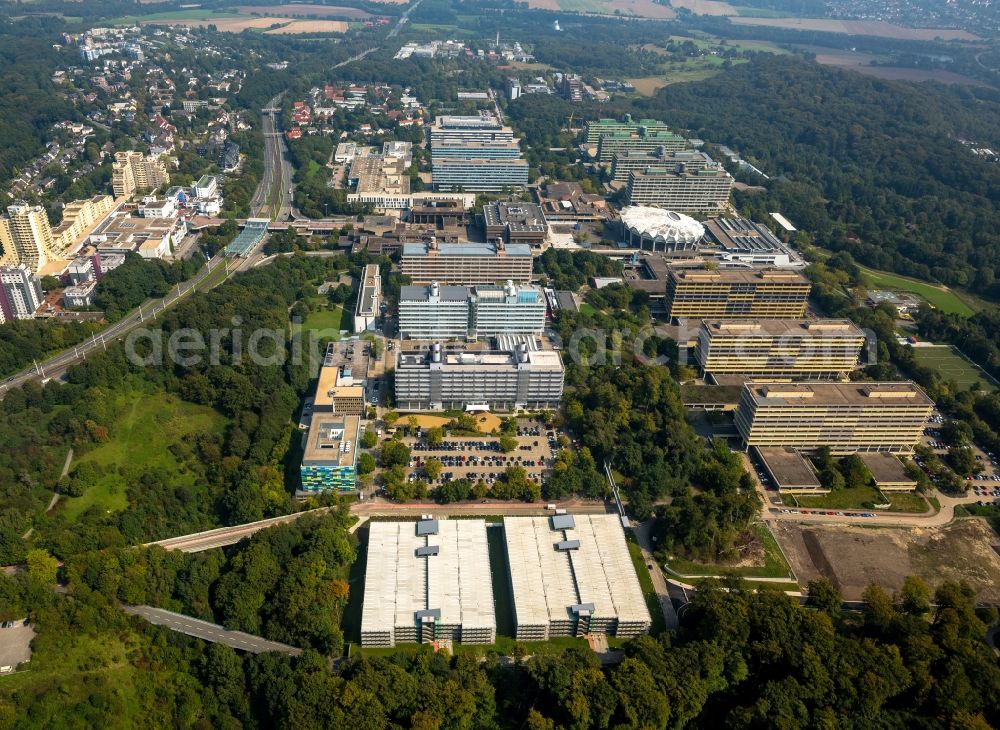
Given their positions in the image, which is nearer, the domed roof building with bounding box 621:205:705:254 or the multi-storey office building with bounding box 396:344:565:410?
the multi-storey office building with bounding box 396:344:565:410

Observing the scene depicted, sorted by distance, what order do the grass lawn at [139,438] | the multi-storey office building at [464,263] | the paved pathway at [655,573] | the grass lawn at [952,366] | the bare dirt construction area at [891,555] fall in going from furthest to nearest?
the multi-storey office building at [464,263], the grass lawn at [952,366], the grass lawn at [139,438], the bare dirt construction area at [891,555], the paved pathway at [655,573]

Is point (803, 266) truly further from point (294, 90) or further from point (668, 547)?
point (294, 90)

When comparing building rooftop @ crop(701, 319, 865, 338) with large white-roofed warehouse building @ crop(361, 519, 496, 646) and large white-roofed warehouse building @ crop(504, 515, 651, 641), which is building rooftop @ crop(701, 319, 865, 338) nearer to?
large white-roofed warehouse building @ crop(504, 515, 651, 641)

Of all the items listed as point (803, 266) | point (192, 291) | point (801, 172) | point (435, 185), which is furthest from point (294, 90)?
point (803, 266)

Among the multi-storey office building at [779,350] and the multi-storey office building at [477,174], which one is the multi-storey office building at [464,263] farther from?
the multi-storey office building at [477,174]

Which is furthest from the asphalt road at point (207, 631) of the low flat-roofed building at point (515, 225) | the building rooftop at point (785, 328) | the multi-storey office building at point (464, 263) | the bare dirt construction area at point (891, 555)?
the low flat-roofed building at point (515, 225)

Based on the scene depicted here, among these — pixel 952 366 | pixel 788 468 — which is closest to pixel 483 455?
pixel 788 468

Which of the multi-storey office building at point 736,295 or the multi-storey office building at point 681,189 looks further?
the multi-storey office building at point 681,189

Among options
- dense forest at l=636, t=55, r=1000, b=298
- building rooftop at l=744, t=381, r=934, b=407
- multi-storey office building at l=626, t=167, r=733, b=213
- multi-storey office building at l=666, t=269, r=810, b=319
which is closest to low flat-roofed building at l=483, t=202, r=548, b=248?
multi-storey office building at l=626, t=167, r=733, b=213
